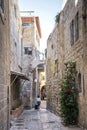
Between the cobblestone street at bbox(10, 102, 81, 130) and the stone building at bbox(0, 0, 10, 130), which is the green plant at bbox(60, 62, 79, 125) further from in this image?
the stone building at bbox(0, 0, 10, 130)

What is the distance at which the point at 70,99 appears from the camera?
14.4 meters

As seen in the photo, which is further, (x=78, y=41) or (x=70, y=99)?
(x=70, y=99)

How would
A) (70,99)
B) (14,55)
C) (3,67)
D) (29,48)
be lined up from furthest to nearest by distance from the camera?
1. (29,48)
2. (14,55)
3. (70,99)
4. (3,67)

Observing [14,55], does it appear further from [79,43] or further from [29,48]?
[29,48]

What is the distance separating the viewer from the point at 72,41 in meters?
15.4

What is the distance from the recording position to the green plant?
14453 millimetres

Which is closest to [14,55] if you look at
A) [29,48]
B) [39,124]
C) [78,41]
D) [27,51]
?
[39,124]

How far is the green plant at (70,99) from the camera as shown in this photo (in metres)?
14.5

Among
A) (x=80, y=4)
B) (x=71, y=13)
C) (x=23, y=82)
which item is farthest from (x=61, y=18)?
(x=23, y=82)

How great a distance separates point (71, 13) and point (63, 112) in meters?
4.83

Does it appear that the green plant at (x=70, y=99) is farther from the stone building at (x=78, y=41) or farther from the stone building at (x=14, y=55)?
the stone building at (x=14, y=55)

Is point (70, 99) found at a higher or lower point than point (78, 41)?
lower

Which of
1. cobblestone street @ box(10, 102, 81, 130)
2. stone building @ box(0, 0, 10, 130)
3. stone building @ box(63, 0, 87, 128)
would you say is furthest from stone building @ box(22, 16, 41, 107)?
stone building @ box(0, 0, 10, 130)

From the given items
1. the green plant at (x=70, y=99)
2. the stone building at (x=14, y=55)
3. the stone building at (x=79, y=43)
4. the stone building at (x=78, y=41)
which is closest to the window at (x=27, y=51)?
the stone building at (x=14, y=55)
